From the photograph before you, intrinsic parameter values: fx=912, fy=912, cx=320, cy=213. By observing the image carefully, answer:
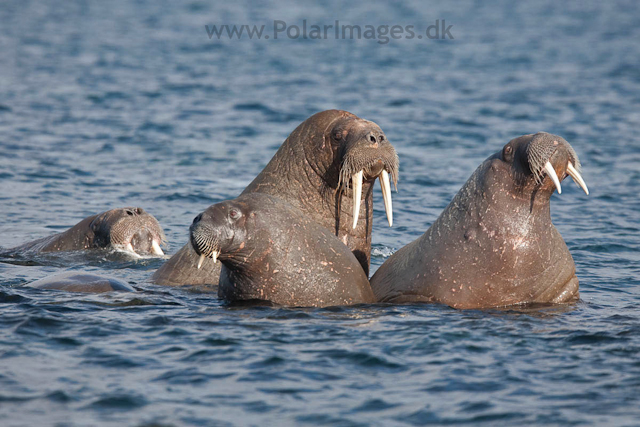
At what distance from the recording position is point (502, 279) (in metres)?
8.53

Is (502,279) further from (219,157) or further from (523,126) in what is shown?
(523,126)

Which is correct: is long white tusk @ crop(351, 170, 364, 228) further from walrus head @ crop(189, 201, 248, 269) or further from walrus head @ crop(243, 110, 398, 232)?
walrus head @ crop(189, 201, 248, 269)

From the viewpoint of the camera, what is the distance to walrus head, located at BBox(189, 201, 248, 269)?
7.70 metres

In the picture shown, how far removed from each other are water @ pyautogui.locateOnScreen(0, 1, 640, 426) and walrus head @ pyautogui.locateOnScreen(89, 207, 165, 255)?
0.33 meters

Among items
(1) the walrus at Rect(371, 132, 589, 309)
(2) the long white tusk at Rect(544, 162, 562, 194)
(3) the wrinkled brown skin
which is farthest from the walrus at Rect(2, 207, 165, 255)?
(2) the long white tusk at Rect(544, 162, 562, 194)

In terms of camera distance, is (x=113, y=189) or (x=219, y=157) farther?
(x=219, y=157)

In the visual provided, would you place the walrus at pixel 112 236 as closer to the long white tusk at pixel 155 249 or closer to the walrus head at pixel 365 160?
the long white tusk at pixel 155 249

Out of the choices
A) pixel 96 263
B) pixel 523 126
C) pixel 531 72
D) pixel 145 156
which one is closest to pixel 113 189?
pixel 145 156

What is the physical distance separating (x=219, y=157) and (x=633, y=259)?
31.6 ft

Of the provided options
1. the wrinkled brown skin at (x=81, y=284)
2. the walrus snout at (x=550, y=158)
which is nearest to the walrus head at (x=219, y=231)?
the wrinkled brown skin at (x=81, y=284)

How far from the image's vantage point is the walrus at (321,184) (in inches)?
366

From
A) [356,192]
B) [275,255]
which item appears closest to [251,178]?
[356,192]

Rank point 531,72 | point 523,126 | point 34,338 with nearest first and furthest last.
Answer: point 34,338 → point 523,126 → point 531,72

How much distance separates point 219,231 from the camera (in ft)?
25.4
